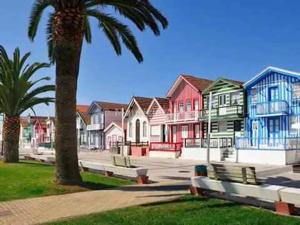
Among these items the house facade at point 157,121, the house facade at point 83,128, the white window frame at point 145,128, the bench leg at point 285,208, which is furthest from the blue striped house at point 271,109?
the house facade at point 83,128

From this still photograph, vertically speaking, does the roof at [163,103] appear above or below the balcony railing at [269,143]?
above

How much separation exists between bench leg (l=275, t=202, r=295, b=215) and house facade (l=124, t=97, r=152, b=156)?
1628 inches

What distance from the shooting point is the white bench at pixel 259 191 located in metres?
8.84

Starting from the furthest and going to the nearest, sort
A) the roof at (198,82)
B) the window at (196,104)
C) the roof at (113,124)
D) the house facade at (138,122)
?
1. the roof at (113,124)
2. the house facade at (138,122)
3. the roof at (198,82)
4. the window at (196,104)

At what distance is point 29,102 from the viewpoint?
29.6 meters

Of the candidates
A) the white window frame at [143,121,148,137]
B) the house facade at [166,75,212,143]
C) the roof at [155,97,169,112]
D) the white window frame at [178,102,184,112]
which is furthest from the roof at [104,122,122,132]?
the white window frame at [178,102,184,112]

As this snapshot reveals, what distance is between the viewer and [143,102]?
178 feet

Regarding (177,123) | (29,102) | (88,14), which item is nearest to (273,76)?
(177,123)

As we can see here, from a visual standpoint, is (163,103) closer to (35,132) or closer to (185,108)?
(185,108)

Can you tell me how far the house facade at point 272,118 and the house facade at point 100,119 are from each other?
3173cm

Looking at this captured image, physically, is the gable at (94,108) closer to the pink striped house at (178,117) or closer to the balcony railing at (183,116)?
the pink striped house at (178,117)

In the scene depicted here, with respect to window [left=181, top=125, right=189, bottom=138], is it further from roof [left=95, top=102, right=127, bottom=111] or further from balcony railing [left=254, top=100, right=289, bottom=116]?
roof [left=95, top=102, right=127, bottom=111]

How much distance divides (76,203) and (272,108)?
87.0 feet

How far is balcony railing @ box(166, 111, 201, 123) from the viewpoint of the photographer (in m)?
43.2
